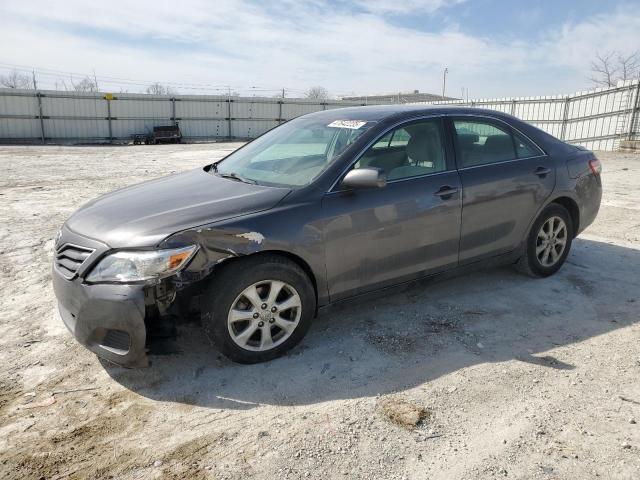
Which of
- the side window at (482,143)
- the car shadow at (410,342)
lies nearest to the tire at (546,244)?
the car shadow at (410,342)

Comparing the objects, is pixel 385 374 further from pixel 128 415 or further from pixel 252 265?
pixel 128 415

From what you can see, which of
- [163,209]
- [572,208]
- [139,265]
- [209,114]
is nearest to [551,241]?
[572,208]

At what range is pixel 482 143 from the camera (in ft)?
14.2

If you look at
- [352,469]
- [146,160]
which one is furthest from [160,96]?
[352,469]

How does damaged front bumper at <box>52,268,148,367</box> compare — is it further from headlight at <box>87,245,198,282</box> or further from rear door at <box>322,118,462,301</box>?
rear door at <box>322,118,462,301</box>

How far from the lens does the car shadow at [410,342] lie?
307 cm

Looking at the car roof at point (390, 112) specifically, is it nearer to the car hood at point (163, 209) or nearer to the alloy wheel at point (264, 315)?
the car hood at point (163, 209)

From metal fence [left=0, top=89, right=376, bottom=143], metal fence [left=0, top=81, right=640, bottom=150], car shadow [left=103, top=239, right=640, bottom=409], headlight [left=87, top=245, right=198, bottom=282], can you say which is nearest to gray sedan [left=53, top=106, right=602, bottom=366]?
headlight [left=87, top=245, right=198, bottom=282]

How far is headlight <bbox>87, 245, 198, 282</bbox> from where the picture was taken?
9.41ft

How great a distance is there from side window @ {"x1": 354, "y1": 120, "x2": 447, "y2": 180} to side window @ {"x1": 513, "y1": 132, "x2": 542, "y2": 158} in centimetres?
92

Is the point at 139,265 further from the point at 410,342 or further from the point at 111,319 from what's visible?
the point at 410,342

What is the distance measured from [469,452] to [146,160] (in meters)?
16.1

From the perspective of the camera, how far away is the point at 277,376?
125 inches

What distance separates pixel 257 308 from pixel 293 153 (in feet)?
4.79
